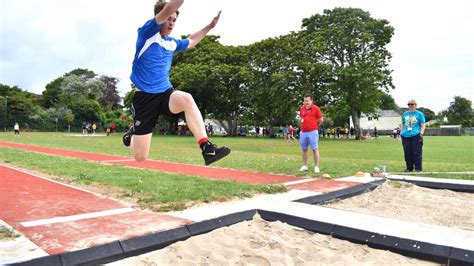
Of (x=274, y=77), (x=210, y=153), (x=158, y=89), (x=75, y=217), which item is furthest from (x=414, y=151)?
(x=274, y=77)

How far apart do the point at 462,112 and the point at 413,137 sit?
92.3 m

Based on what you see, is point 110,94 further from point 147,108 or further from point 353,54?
point 147,108

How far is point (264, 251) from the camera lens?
3.52 m

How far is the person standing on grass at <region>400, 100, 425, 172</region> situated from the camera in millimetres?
9523

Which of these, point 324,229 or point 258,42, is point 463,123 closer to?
point 258,42

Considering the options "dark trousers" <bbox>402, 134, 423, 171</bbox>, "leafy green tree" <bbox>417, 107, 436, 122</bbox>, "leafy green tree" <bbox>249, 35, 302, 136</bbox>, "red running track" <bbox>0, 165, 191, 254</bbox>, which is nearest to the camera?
"red running track" <bbox>0, 165, 191, 254</bbox>

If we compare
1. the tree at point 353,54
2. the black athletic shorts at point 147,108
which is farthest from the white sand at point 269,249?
the tree at point 353,54

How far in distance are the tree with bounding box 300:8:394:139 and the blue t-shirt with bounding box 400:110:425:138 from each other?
2218 centimetres

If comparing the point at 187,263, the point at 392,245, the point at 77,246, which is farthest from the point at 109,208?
the point at 392,245

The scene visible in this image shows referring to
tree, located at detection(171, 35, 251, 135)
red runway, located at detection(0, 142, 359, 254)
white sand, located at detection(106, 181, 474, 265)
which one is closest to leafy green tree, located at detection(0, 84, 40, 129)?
tree, located at detection(171, 35, 251, 135)

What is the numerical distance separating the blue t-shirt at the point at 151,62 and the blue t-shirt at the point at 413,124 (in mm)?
7505

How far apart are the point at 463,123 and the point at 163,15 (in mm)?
97916

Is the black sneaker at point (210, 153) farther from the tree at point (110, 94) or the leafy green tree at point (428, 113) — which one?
the leafy green tree at point (428, 113)

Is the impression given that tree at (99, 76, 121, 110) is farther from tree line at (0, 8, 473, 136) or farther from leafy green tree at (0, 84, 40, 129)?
tree line at (0, 8, 473, 136)
